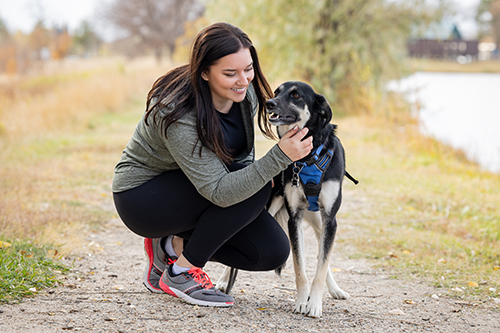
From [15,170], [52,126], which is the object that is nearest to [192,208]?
[15,170]

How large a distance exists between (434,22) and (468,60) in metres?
14.9

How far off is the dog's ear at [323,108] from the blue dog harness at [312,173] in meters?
0.18

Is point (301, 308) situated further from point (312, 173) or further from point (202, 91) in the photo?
point (202, 91)

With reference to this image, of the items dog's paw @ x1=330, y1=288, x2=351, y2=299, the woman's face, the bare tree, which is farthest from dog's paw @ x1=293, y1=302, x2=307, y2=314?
the bare tree

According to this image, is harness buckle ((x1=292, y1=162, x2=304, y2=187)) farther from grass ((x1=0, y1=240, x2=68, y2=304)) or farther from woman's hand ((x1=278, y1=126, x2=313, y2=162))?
grass ((x1=0, y1=240, x2=68, y2=304))

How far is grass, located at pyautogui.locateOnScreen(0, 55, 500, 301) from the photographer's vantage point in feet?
12.6

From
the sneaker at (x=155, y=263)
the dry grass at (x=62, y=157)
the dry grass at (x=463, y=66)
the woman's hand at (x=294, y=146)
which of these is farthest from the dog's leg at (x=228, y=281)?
the dry grass at (x=463, y=66)

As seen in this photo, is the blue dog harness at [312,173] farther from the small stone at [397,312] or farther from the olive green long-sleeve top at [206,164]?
the small stone at [397,312]

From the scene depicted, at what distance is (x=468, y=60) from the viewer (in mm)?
26219

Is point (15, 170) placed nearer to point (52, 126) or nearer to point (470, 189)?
point (52, 126)

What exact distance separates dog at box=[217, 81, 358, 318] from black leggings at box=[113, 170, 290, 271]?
0.15m

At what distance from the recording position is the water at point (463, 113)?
8.86 meters

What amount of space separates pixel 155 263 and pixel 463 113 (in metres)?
11.9

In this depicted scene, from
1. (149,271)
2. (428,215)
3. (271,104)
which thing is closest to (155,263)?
(149,271)
